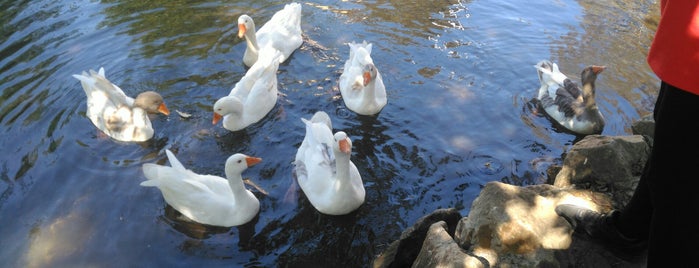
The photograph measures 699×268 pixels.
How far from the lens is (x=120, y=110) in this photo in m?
6.52

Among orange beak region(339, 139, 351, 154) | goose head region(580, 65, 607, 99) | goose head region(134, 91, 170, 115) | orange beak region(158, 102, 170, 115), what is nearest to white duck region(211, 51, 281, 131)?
orange beak region(158, 102, 170, 115)

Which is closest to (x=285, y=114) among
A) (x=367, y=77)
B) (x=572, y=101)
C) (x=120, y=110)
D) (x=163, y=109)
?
(x=367, y=77)

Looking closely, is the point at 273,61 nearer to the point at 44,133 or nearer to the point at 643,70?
the point at 44,133

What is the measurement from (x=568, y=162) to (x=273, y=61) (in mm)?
4180

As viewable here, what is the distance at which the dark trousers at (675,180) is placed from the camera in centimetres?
226

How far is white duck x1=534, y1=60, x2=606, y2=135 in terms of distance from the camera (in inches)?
262

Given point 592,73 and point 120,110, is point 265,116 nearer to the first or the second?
point 120,110

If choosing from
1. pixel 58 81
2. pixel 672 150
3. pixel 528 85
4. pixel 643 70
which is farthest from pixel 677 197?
pixel 58 81

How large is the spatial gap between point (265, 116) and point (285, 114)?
0.90 feet

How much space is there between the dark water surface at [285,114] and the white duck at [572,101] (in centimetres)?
21

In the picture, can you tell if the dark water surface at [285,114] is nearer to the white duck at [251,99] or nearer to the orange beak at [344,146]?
the white duck at [251,99]

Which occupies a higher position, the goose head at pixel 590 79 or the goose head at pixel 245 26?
the goose head at pixel 245 26

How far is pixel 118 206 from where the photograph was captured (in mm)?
5453

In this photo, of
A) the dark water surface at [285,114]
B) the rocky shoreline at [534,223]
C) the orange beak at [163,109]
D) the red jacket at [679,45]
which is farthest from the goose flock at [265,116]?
the red jacket at [679,45]
